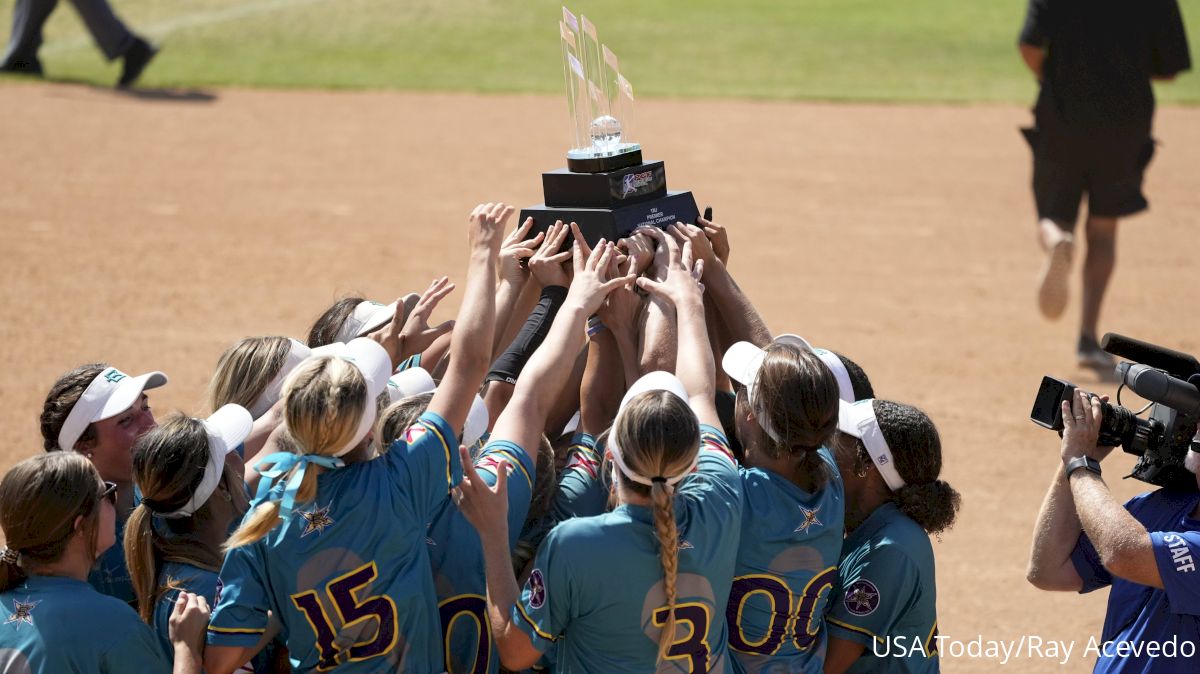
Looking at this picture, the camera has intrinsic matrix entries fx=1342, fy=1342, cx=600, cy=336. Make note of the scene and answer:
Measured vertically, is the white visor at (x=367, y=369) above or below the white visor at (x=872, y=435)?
above

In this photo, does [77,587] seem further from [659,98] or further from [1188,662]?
[659,98]

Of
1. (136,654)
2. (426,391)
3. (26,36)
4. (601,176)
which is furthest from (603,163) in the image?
(26,36)

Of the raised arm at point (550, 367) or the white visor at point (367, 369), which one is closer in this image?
the white visor at point (367, 369)

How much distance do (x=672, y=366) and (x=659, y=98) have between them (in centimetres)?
1470

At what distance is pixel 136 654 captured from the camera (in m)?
3.38

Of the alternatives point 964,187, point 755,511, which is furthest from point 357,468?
point 964,187

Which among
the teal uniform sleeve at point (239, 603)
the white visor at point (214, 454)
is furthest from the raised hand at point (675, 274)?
the teal uniform sleeve at point (239, 603)

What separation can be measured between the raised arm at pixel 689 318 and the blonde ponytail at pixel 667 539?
48 centimetres

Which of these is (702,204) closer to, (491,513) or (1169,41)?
(1169,41)

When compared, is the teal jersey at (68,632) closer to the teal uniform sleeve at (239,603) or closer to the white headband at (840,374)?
the teal uniform sleeve at (239,603)

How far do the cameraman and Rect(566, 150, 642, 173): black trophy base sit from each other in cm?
169

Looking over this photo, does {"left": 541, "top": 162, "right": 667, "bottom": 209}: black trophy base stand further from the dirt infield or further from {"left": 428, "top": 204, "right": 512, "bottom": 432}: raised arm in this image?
the dirt infield

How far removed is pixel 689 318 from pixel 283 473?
1.35 m

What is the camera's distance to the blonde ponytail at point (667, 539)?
3.30 meters
